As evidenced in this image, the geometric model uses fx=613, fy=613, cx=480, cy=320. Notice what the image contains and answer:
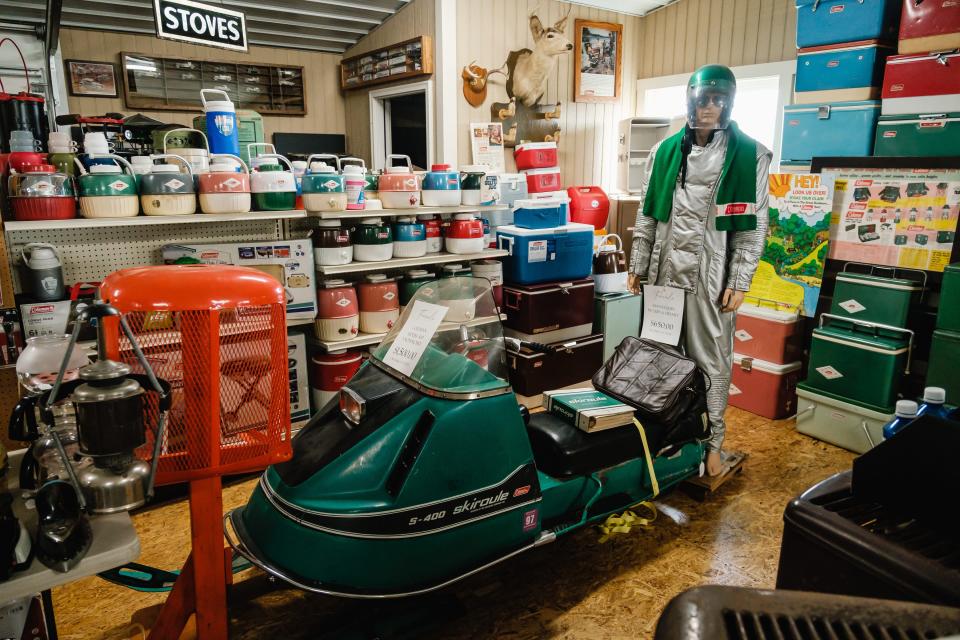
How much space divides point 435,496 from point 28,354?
1.34m

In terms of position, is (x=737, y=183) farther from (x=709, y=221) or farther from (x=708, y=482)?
(x=708, y=482)

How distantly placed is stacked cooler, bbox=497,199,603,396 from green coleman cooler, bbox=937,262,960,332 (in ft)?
6.20

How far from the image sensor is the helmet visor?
2736 millimetres

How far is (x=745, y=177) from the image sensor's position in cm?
279

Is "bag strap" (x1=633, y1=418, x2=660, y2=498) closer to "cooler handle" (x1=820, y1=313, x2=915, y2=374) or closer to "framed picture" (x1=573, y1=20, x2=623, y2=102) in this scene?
"cooler handle" (x1=820, y1=313, x2=915, y2=374)

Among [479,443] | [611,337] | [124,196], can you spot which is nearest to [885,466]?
[479,443]

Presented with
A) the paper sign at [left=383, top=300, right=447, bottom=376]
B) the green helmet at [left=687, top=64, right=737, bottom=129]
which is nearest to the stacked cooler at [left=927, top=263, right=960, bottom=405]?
the green helmet at [left=687, top=64, right=737, bottom=129]

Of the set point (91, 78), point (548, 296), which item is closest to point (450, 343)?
point (548, 296)

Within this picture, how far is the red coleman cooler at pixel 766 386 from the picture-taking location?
391 cm

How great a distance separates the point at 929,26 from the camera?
3.60 metres

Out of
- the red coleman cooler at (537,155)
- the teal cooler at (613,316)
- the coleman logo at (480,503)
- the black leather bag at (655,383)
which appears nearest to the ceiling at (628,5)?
the red coleman cooler at (537,155)

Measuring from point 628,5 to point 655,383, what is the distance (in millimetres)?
5263

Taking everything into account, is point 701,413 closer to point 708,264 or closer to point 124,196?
point 708,264

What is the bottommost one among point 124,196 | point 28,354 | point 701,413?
point 701,413
